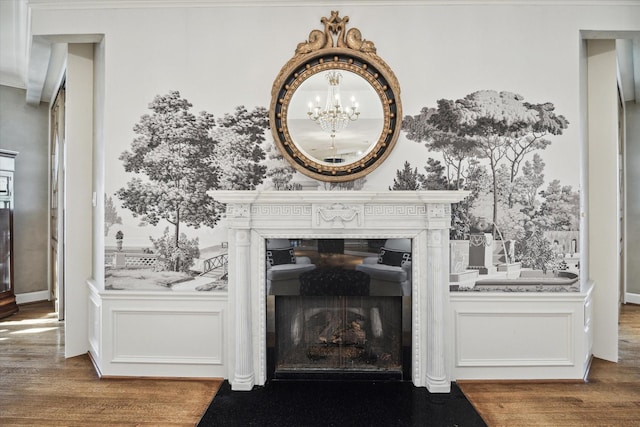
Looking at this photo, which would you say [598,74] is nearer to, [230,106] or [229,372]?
[230,106]

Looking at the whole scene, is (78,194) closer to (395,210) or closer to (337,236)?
(337,236)

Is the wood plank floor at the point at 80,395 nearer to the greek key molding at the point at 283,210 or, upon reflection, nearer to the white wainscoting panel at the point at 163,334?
the white wainscoting panel at the point at 163,334

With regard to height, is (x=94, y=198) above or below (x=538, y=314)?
above

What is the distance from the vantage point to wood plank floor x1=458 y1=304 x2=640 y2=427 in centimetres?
233

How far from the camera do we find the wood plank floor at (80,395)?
7.72 ft

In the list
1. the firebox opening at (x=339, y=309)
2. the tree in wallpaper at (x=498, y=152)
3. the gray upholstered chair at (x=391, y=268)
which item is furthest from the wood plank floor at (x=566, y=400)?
the tree in wallpaper at (x=498, y=152)

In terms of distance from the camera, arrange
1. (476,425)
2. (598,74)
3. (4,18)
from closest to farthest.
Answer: (476,425), (598,74), (4,18)

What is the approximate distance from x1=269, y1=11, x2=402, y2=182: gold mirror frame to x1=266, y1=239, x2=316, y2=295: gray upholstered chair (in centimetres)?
61

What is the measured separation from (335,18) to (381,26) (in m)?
0.36

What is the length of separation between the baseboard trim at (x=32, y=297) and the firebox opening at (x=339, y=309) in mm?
4145

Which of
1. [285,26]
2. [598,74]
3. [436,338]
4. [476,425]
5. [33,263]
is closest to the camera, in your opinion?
[476,425]

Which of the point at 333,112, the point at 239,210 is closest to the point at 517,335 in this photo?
the point at 333,112

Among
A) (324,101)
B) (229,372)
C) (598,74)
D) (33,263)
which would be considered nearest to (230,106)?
(324,101)

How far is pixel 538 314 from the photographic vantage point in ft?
9.27
